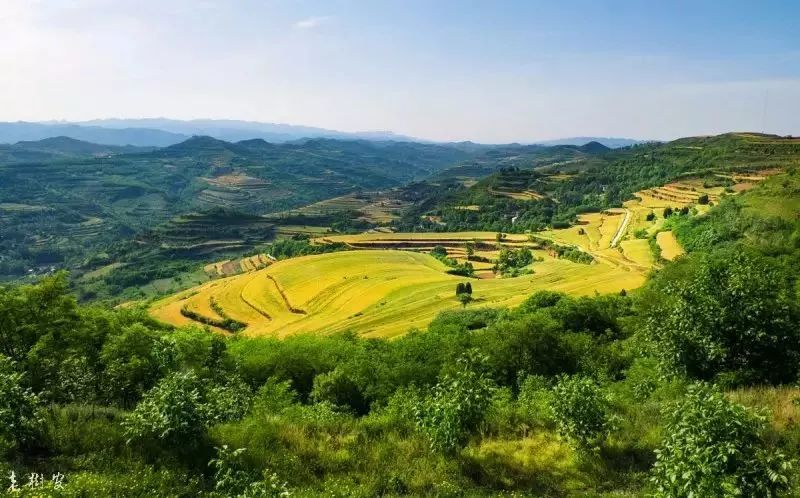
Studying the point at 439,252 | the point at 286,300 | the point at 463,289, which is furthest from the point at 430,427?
the point at 439,252

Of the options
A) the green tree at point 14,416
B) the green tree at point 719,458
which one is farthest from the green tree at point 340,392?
the green tree at point 719,458

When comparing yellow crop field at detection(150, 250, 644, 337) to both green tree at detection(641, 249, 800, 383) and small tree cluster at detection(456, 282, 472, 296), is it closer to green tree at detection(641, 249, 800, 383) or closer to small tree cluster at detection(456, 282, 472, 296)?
small tree cluster at detection(456, 282, 472, 296)

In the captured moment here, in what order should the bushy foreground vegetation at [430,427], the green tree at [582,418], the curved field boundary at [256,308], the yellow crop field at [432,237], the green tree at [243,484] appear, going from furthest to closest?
the yellow crop field at [432,237], the curved field boundary at [256,308], the green tree at [582,418], the bushy foreground vegetation at [430,427], the green tree at [243,484]

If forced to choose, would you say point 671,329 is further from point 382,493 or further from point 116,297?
point 116,297

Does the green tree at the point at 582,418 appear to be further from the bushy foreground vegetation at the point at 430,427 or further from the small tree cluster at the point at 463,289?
the small tree cluster at the point at 463,289

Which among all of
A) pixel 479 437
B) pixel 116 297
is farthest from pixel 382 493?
pixel 116 297

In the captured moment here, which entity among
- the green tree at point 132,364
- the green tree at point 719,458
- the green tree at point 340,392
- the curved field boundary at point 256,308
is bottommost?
the curved field boundary at point 256,308
